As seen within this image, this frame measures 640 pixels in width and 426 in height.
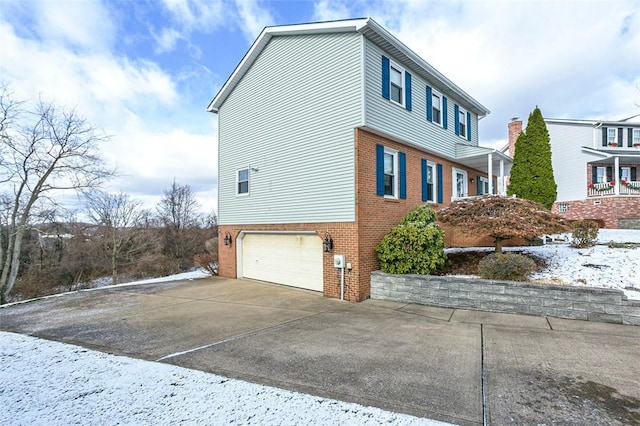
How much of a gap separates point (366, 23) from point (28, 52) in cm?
1150

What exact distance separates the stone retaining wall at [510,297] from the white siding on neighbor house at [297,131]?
93.5 inches

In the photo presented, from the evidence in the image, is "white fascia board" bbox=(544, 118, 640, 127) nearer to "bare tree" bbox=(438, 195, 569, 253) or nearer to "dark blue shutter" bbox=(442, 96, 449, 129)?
Answer: "dark blue shutter" bbox=(442, 96, 449, 129)

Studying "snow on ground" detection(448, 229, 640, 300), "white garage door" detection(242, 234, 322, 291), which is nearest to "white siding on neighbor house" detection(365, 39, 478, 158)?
"white garage door" detection(242, 234, 322, 291)

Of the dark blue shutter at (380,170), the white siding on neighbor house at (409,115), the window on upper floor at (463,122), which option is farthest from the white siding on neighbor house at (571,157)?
the dark blue shutter at (380,170)

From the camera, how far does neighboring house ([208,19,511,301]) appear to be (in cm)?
891

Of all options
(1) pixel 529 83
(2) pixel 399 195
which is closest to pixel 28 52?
(2) pixel 399 195

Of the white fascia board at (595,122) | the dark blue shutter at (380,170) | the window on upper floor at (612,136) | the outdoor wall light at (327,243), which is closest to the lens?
the outdoor wall light at (327,243)

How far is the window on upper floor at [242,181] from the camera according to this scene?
1252 centimetres

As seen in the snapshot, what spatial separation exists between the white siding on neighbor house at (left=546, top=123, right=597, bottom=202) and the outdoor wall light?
2100 centimetres

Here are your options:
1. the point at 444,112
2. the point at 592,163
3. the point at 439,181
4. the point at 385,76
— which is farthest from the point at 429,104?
A: the point at 592,163

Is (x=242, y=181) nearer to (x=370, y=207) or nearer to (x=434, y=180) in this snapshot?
(x=370, y=207)

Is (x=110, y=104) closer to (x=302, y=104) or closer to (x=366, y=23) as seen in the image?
(x=302, y=104)

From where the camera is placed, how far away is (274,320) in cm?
686

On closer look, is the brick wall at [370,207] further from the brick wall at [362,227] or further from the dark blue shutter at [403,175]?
the dark blue shutter at [403,175]
